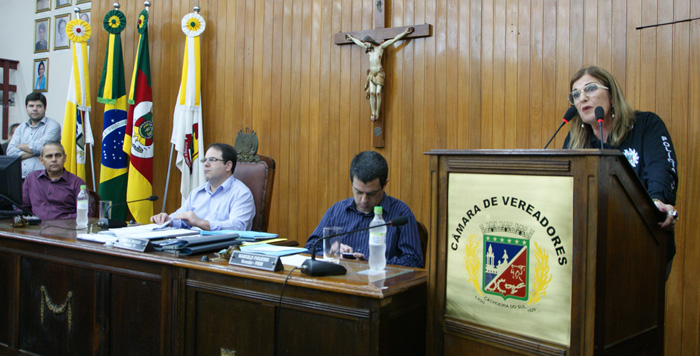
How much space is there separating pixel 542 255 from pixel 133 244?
1592mm

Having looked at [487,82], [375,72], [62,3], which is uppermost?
[62,3]

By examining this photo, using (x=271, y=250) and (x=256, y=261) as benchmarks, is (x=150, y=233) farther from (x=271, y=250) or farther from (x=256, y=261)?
(x=256, y=261)

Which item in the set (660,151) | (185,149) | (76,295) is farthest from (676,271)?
(185,149)

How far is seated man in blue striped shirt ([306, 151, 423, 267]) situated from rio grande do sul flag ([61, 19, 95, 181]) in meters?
3.27

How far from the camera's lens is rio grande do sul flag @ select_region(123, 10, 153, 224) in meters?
4.61

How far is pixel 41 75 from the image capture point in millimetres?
6250

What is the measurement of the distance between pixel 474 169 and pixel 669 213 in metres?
0.64

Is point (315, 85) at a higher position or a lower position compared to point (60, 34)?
lower

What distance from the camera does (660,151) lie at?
1977 mm

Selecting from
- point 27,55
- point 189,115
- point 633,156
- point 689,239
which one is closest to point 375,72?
point 189,115

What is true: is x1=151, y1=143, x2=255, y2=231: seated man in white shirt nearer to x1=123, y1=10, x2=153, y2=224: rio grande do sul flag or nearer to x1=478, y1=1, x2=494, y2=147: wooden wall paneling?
x1=478, y1=1, x2=494, y2=147: wooden wall paneling

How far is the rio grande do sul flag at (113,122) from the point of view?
467 centimetres

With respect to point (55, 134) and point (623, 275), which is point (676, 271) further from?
point (55, 134)

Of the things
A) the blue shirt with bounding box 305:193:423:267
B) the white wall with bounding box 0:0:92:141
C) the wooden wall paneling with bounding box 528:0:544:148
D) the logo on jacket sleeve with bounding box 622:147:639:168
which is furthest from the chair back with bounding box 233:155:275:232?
the white wall with bounding box 0:0:92:141
